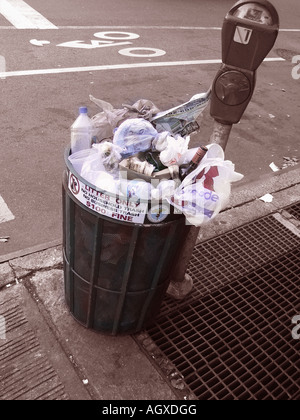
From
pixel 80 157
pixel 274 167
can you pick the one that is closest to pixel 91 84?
pixel 274 167

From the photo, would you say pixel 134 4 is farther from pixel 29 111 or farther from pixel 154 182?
pixel 154 182

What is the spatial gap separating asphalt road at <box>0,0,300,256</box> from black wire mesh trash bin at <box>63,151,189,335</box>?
0.97 m

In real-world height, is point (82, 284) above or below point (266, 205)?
above

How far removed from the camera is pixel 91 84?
5.71 m

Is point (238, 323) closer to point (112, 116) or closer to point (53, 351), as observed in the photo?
point (53, 351)

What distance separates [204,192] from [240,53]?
2.20ft

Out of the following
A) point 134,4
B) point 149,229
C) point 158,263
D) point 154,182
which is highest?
point 154,182

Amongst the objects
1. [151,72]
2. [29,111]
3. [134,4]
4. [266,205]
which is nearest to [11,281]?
[266,205]

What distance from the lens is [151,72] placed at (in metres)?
6.40

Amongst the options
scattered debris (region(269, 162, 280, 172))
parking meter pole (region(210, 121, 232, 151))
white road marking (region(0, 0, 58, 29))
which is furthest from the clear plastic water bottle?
white road marking (region(0, 0, 58, 29))

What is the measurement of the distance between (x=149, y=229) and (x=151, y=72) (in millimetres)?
4926

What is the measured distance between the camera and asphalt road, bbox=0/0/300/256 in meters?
3.75

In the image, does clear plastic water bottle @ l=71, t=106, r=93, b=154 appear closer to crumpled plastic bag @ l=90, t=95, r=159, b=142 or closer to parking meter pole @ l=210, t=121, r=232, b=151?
crumpled plastic bag @ l=90, t=95, r=159, b=142

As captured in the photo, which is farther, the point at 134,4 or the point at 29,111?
the point at 134,4
